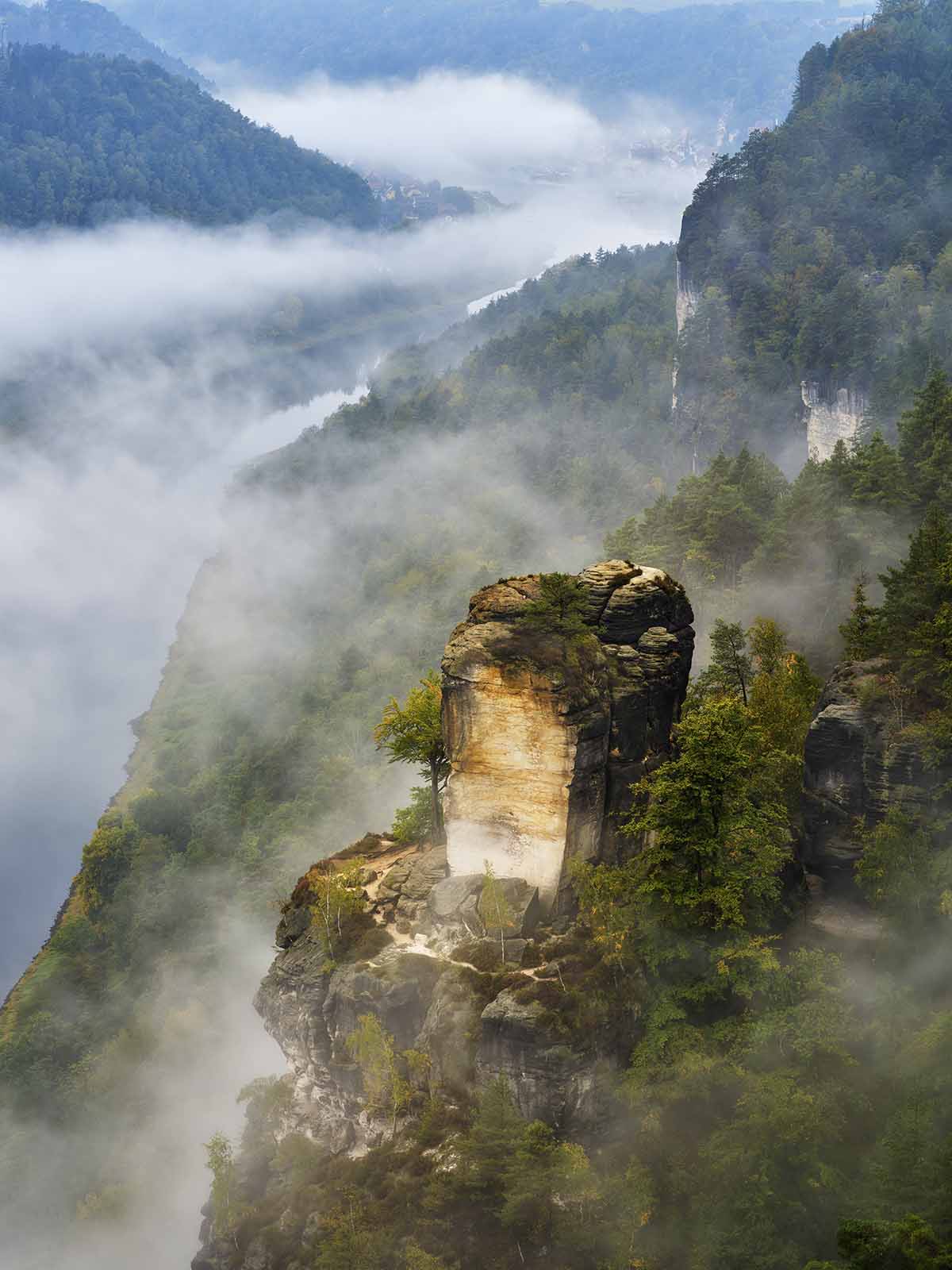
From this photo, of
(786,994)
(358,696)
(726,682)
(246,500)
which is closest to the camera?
(786,994)

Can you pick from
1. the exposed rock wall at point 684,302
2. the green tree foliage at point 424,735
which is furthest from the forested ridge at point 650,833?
the exposed rock wall at point 684,302

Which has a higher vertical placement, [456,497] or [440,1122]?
[456,497]

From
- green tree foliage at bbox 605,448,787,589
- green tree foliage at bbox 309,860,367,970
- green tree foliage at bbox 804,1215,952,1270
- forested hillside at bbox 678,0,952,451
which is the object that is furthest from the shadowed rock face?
forested hillside at bbox 678,0,952,451

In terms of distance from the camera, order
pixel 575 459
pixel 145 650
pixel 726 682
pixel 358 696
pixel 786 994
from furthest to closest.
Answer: pixel 145 650, pixel 575 459, pixel 358 696, pixel 726 682, pixel 786 994

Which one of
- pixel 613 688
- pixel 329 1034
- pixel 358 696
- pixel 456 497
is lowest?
pixel 329 1034

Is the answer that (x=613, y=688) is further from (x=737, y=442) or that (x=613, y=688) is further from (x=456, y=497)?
(x=456, y=497)

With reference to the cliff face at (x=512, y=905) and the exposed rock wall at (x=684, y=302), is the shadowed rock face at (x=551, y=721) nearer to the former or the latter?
the cliff face at (x=512, y=905)

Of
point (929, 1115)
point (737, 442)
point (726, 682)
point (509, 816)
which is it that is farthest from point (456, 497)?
point (929, 1115)
